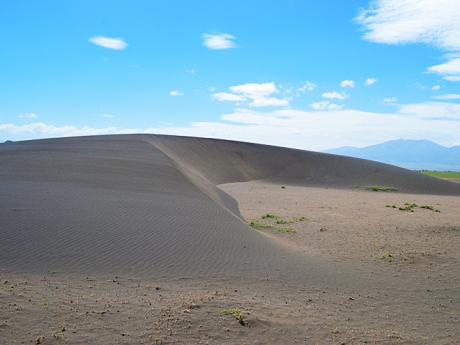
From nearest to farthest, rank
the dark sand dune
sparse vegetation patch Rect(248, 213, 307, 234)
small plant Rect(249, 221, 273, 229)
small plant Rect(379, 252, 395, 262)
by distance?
the dark sand dune, small plant Rect(379, 252, 395, 262), sparse vegetation patch Rect(248, 213, 307, 234), small plant Rect(249, 221, 273, 229)

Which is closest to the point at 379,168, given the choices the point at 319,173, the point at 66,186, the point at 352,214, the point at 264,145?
the point at 319,173

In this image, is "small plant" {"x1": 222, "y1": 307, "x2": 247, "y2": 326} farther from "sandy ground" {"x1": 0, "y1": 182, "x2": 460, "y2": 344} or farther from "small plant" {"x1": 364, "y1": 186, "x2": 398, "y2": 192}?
"small plant" {"x1": 364, "y1": 186, "x2": 398, "y2": 192}

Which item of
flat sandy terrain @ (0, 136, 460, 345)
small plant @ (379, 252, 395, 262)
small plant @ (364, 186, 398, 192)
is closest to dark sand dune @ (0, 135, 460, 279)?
flat sandy terrain @ (0, 136, 460, 345)

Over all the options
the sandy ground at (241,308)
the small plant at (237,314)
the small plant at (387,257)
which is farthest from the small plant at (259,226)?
the small plant at (237,314)

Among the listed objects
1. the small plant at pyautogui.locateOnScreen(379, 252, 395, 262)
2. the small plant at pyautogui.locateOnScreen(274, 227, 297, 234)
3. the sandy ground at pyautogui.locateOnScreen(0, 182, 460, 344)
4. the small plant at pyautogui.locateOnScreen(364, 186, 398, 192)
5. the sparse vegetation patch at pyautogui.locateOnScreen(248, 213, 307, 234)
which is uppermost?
the small plant at pyautogui.locateOnScreen(364, 186, 398, 192)

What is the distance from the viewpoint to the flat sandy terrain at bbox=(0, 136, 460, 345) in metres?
7.00

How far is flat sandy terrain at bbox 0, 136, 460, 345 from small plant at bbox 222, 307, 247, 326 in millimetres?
44

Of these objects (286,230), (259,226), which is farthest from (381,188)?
(286,230)

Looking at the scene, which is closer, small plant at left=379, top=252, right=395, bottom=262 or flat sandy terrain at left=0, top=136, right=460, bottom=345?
flat sandy terrain at left=0, top=136, right=460, bottom=345

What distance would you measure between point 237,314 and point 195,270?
9.63ft

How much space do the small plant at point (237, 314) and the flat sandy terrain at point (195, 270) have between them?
0.14ft

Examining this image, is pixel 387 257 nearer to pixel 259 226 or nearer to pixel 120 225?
pixel 259 226

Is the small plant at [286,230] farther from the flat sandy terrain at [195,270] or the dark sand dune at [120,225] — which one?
the dark sand dune at [120,225]

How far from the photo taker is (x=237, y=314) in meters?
7.47
